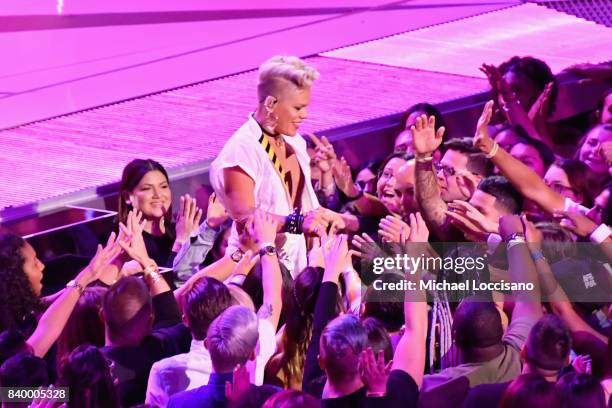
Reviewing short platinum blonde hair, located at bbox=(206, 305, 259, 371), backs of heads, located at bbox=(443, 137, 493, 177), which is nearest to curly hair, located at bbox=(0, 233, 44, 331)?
short platinum blonde hair, located at bbox=(206, 305, 259, 371)

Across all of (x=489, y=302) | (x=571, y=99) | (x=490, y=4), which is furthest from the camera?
(x=490, y=4)

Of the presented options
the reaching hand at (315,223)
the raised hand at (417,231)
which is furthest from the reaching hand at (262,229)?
the raised hand at (417,231)

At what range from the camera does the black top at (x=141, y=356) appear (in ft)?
14.6

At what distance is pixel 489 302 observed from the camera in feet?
13.8

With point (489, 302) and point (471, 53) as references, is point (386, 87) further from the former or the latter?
point (489, 302)

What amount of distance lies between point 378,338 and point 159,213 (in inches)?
77.9

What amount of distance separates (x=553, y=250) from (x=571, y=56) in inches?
151

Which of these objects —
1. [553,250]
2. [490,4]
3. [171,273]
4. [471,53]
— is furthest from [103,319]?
[490,4]

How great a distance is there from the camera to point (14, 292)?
4.92m

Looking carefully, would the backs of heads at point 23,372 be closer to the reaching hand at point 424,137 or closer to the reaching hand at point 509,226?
the reaching hand at point 509,226

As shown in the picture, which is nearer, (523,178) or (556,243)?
(556,243)

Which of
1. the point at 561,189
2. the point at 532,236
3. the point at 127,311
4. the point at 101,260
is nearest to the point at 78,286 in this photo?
the point at 101,260

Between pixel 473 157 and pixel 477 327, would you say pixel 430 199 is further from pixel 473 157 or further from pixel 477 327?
pixel 477 327

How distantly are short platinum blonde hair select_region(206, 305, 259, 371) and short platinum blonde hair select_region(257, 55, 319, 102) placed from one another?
1.52m
